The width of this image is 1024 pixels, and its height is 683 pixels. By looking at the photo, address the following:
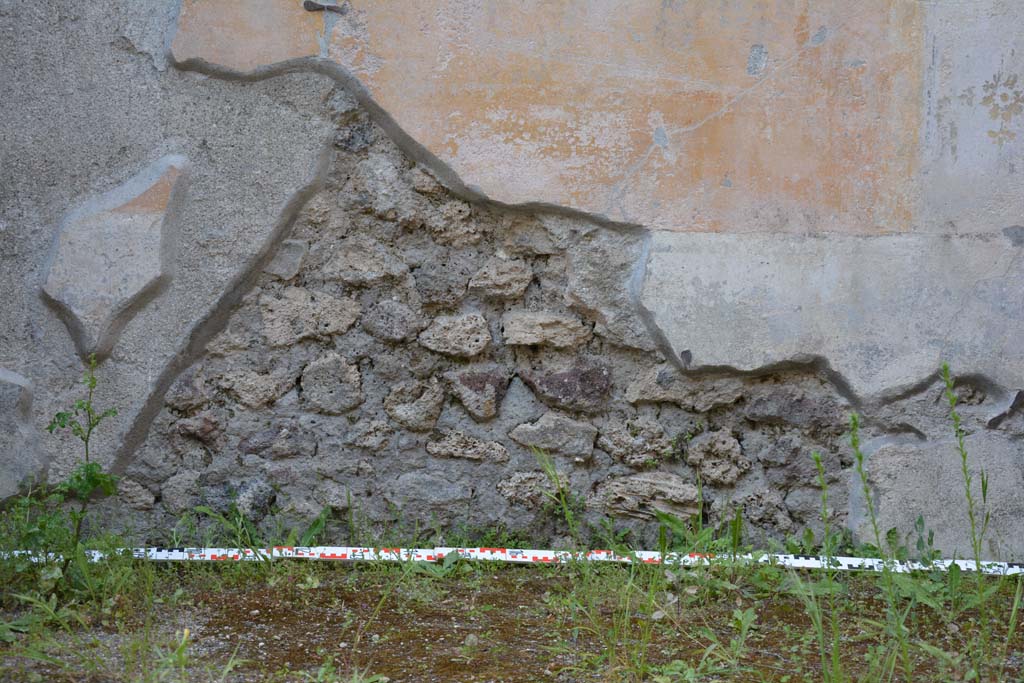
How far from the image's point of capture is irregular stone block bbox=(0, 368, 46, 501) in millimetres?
2514

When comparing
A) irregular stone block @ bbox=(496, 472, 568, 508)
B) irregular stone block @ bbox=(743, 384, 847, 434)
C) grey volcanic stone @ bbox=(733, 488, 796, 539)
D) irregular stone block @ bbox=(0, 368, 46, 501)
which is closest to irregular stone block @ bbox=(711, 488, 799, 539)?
grey volcanic stone @ bbox=(733, 488, 796, 539)

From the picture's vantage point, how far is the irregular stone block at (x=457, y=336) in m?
2.62

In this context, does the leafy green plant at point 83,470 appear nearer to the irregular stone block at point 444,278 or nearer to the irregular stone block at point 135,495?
the irregular stone block at point 135,495

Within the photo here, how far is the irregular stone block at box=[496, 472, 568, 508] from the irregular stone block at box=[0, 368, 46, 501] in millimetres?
1243

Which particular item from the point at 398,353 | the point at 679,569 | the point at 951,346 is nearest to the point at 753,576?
the point at 679,569

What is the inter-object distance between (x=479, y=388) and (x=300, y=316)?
20.6 inches

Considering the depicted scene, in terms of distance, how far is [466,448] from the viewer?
264 centimetres

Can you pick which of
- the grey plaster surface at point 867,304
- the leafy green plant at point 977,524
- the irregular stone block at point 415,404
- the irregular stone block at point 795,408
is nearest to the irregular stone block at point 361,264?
the irregular stone block at point 415,404

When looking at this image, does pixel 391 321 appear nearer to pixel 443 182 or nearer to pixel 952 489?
pixel 443 182

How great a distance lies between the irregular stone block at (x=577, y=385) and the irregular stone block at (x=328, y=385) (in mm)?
491

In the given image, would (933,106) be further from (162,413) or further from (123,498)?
(123,498)

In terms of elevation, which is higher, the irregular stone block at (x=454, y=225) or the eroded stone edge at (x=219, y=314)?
the irregular stone block at (x=454, y=225)

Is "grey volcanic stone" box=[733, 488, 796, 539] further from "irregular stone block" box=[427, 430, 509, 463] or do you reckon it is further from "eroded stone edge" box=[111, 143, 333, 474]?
"eroded stone edge" box=[111, 143, 333, 474]

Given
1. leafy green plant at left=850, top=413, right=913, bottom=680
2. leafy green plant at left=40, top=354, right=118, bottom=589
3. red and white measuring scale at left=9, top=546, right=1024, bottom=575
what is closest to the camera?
leafy green plant at left=850, top=413, right=913, bottom=680
